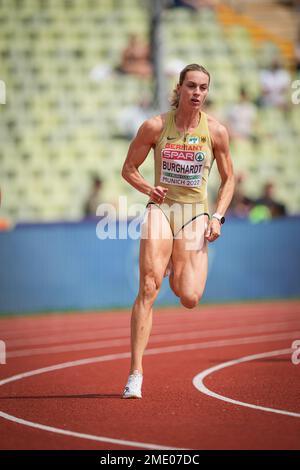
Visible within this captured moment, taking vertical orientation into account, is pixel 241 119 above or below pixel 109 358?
above

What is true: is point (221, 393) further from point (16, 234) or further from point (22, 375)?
point (16, 234)

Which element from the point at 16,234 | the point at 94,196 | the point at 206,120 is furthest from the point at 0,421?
the point at 94,196

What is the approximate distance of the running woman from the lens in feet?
23.5

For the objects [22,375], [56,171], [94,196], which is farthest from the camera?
[56,171]

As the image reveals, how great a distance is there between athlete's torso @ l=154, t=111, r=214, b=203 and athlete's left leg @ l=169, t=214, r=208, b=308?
0.26 meters

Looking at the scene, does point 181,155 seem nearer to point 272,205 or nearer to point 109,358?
point 109,358

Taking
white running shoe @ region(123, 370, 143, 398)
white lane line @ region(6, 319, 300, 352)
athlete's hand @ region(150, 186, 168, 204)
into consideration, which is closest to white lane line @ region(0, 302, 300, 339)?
white lane line @ region(6, 319, 300, 352)

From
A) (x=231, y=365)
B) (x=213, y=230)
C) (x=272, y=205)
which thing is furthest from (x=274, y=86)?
(x=213, y=230)

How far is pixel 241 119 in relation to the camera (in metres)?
20.9

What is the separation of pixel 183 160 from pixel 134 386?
172 cm

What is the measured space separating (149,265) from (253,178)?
14032 millimetres

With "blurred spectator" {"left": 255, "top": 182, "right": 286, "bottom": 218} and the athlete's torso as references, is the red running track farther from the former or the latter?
"blurred spectator" {"left": 255, "top": 182, "right": 286, "bottom": 218}

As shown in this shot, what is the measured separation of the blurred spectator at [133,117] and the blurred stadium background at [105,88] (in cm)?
4

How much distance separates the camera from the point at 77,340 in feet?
39.5
